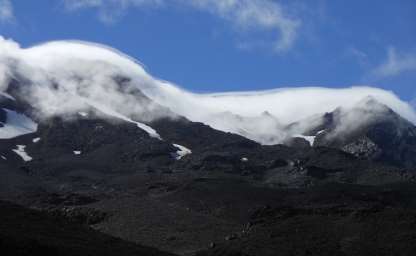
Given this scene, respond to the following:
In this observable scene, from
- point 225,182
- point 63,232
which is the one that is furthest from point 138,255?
point 225,182

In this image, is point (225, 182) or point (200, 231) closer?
point (200, 231)

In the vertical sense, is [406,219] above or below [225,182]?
below

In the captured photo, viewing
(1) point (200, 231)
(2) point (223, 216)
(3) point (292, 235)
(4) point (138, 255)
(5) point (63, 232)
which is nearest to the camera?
(4) point (138, 255)

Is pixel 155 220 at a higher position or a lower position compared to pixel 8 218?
higher

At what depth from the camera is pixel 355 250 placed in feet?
219

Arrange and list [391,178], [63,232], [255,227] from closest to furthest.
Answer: [63,232] → [255,227] → [391,178]

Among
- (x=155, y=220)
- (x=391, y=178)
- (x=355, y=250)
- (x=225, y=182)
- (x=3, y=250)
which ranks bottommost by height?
(x=3, y=250)

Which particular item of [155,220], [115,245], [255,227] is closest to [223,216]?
[155,220]

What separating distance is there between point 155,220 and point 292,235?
88.1ft

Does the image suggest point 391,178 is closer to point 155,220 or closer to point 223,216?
point 223,216

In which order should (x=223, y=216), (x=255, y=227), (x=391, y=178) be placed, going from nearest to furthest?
(x=255, y=227), (x=223, y=216), (x=391, y=178)

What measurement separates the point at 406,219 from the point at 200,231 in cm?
2619

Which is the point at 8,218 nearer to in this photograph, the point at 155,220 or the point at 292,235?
the point at 292,235

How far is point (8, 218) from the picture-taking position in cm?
5825
